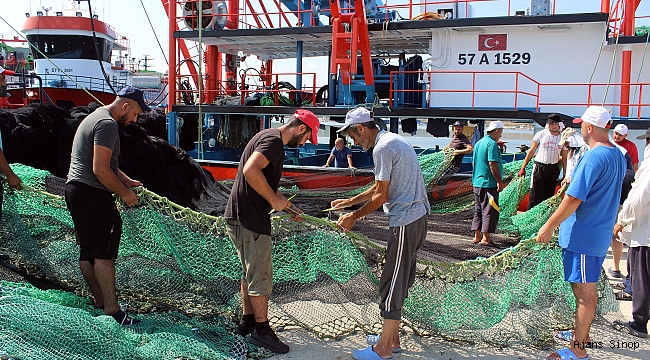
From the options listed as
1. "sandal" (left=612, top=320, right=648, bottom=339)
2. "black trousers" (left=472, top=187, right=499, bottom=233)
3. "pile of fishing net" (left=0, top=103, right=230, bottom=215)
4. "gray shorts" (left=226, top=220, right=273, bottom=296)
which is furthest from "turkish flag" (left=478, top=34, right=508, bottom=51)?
"gray shorts" (left=226, top=220, right=273, bottom=296)

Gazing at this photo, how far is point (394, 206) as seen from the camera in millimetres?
3779

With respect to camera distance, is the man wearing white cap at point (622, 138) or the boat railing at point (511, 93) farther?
the boat railing at point (511, 93)

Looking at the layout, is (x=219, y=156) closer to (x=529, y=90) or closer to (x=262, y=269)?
(x=529, y=90)

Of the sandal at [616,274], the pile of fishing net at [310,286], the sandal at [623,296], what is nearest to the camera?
the pile of fishing net at [310,286]

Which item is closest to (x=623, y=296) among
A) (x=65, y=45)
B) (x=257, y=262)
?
(x=257, y=262)

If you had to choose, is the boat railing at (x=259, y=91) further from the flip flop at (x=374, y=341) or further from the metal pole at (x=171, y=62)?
the flip flop at (x=374, y=341)

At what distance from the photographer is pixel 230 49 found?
50.9ft

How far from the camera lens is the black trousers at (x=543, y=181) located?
7.78 meters

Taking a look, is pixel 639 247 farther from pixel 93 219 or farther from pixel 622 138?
pixel 93 219

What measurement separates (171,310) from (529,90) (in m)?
9.77

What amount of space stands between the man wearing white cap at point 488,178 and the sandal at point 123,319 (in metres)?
4.64

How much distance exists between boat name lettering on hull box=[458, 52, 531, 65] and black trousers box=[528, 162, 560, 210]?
4630mm

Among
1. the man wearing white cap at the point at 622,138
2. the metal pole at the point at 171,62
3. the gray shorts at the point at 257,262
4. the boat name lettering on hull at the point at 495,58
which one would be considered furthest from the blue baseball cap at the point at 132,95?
the metal pole at the point at 171,62

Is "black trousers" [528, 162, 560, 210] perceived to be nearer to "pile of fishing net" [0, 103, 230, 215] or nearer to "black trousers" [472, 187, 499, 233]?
"black trousers" [472, 187, 499, 233]
